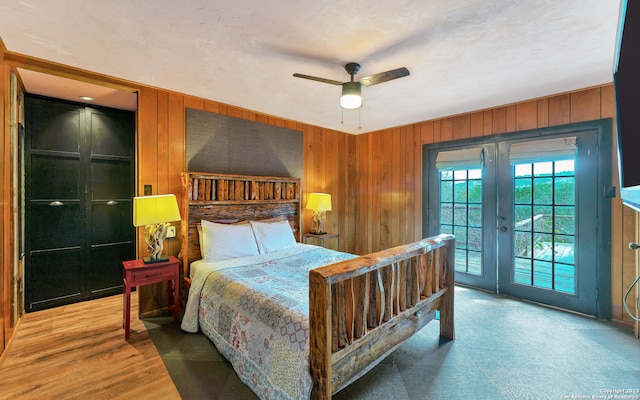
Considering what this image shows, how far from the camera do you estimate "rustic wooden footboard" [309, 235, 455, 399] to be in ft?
4.75

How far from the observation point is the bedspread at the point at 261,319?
158 cm

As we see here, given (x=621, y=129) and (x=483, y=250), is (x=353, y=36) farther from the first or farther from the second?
(x=483, y=250)

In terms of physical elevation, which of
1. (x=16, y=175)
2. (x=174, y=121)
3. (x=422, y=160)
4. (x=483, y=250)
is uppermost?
(x=174, y=121)

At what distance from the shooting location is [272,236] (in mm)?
3398

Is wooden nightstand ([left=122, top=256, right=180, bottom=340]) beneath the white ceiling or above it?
beneath

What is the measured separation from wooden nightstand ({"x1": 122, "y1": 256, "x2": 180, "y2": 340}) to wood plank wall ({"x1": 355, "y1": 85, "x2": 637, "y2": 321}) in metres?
3.35

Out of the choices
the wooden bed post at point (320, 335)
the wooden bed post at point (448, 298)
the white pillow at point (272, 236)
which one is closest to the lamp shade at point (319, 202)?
the white pillow at point (272, 236)

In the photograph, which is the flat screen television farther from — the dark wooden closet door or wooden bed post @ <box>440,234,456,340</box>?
the dark wooden closet door

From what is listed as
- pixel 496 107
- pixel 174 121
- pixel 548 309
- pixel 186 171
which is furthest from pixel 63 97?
pixel 548 309

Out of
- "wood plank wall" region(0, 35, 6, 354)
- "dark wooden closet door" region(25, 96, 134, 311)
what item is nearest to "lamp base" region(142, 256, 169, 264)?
"wood plank wall" region(0, 35, 6, 354)

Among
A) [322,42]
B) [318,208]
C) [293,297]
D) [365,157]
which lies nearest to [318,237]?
[318,208]

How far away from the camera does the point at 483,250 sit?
3.71 metres

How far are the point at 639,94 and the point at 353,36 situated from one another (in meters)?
1.58

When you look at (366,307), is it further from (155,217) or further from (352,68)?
(155,217)
